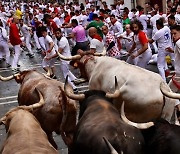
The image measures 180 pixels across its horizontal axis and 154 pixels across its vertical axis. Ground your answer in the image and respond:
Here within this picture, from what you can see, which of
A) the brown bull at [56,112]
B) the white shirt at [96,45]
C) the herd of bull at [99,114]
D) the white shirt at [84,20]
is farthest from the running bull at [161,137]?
the white shirt at [84,20]

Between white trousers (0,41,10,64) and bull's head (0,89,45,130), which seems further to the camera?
white trousers (0,41,10,64)

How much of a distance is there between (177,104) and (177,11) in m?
10.1

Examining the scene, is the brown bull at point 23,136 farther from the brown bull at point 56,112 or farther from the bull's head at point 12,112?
the brown bull at point 56,112

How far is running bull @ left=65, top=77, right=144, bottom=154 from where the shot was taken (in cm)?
560

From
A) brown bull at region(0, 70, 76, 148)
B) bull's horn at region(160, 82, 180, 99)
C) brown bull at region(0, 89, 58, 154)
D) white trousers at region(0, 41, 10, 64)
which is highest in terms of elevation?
bull's horn at region(160, 82, 180, 99)

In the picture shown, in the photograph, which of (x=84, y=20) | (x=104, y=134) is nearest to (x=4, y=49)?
(x=84, y=20)

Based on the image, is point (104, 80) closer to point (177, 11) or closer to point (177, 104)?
point (177, 104)

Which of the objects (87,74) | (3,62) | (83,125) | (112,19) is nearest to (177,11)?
(112,19)

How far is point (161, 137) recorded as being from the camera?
A: 5.97 meters

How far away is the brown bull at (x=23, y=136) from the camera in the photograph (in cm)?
575

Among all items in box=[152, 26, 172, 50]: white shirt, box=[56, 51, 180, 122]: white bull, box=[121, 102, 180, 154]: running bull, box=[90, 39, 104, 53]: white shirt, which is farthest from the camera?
box=[152, 26, 172, 50]: white shirt

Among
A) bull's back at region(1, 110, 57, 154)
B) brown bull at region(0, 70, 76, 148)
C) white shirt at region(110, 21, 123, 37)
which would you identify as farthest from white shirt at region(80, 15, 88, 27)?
bull's back at region(1, 110, 57, 154)

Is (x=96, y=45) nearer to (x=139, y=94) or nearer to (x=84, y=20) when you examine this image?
(x=139, y=94)

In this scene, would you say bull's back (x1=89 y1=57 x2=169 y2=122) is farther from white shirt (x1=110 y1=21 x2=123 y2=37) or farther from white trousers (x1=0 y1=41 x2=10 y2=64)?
white shirt (x1=110 y1=21 x2=123 y2=37)
